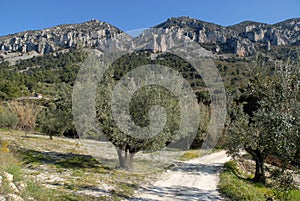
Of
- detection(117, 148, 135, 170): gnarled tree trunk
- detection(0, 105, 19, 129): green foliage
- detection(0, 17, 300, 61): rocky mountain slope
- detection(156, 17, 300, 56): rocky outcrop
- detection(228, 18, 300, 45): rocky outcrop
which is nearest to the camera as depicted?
detection(117, 148, 135, 170): gnarled tree trunk

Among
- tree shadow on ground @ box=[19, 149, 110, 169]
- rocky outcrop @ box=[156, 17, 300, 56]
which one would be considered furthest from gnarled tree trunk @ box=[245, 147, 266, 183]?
rocky outcrop @ box=[156, 17, 300, 56]

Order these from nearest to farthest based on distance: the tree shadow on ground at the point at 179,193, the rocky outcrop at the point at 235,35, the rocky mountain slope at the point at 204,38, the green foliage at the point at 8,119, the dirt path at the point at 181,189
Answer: the tree shadow on ground at the point at 179,193
the dirt path at the point at 181,189
the green foliage at the point at 8,119
the rocky outcrop at the point at 235,35
the rocky mountain slope at the point at 204,38

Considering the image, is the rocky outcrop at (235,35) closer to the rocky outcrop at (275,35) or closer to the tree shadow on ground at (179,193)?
the rocky outcrop at (275,35)

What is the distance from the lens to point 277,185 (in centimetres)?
1034

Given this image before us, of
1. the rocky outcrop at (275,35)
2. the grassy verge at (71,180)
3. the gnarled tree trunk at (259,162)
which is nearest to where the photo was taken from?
the grassy verge at (71,180)

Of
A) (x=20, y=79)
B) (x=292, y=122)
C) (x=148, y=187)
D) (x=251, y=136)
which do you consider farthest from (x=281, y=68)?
(x=20, y=79)

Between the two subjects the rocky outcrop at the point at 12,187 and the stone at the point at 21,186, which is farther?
the stone at the point at 21,186

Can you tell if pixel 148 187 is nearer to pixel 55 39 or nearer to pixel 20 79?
pixel 20 79

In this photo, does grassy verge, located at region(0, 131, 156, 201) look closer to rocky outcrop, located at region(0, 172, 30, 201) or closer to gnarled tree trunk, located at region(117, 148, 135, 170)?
rocky outcrop, located at region(0, 172, 30, 201)

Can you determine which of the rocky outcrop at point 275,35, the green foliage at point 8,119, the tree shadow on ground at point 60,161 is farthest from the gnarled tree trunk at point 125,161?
the rocky outcrop at point 275,35

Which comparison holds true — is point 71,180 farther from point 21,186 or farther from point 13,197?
point 13,197

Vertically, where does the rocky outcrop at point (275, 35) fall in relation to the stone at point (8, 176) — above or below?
above

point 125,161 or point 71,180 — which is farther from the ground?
point 125,161

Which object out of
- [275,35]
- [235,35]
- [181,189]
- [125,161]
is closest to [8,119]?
[125,161]
